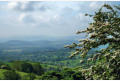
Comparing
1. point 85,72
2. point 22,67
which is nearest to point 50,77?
point 85,72

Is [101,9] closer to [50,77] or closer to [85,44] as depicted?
[85,44]

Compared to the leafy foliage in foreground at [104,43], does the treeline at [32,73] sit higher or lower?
lower

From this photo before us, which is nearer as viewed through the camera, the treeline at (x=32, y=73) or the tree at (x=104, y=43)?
→ the tree at (x=104, y=43)

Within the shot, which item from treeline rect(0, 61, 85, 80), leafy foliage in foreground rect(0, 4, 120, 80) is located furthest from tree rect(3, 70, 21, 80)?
leafy foliage in foreground rect(0, 4, 120, 80)

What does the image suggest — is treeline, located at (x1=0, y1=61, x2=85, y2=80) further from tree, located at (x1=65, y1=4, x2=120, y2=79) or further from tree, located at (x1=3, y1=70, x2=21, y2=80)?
tree, located at (x1=65, y1=4, x2=120, y2=79)

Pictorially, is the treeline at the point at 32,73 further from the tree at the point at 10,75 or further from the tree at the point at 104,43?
the tree at the point at 104,43

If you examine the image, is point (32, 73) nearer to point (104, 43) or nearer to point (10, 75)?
point (10, 75)

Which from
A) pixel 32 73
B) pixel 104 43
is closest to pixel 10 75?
pixel 32 73

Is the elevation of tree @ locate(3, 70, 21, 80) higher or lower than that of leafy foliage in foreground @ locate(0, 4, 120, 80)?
lower

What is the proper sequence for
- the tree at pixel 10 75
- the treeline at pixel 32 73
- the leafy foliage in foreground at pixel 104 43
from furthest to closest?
the tree at pixel 10 75 < the treeline at pixel 32 73 < the leafy foliage in foreground at pixel 104 43

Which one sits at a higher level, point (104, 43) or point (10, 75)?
point (104, 43)

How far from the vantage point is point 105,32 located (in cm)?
1185

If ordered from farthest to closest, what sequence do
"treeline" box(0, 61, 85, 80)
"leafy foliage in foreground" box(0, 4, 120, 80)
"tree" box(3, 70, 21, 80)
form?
"tree" box(3, 70, 21, 80) < "treeline" box(0, 61, 85, 80) < "leafy foliage in foreground" box(0, 4, 120, 80)

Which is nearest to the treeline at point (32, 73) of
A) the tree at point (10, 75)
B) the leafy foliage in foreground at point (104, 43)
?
the tree at point (10, 75)
